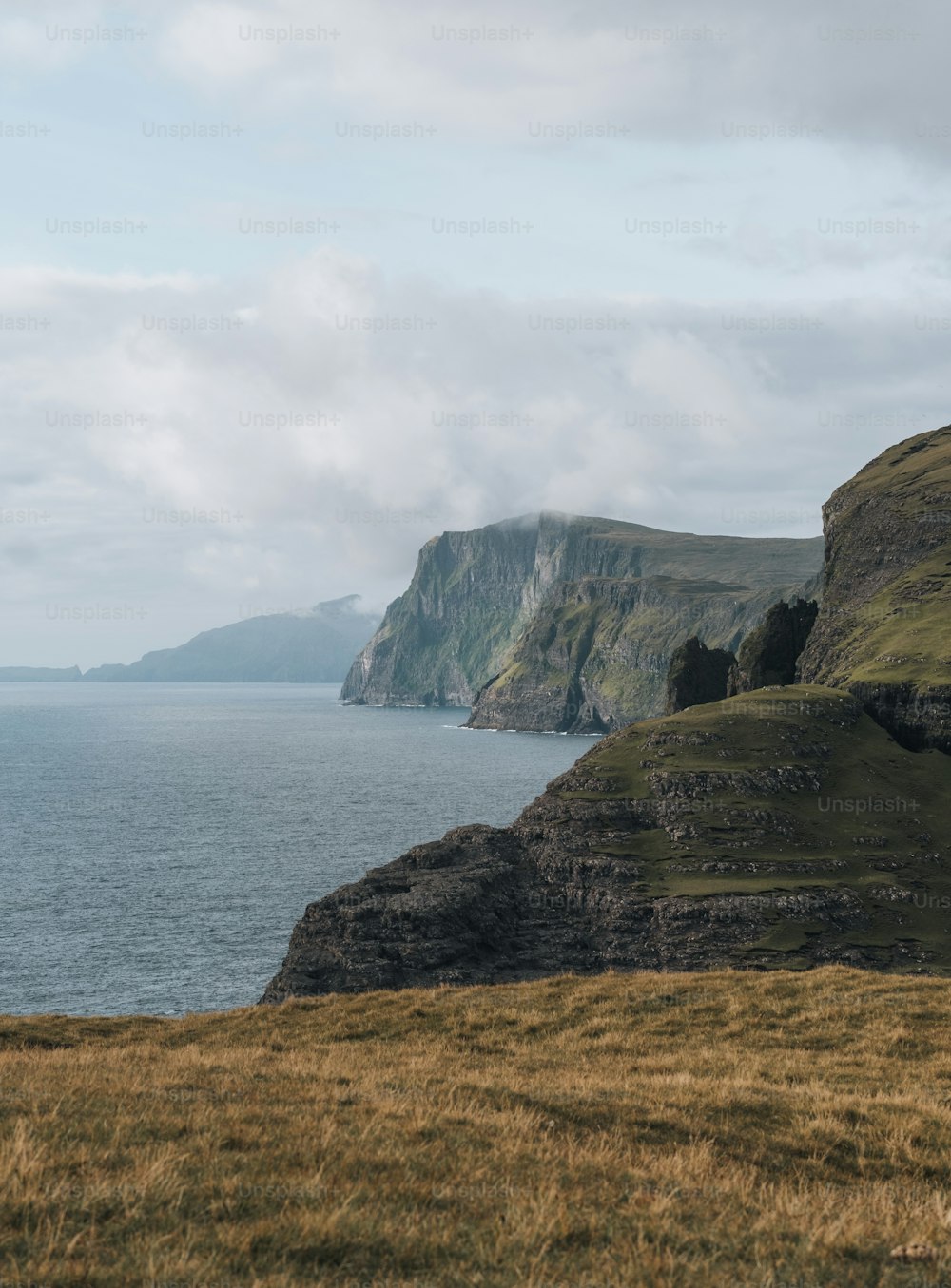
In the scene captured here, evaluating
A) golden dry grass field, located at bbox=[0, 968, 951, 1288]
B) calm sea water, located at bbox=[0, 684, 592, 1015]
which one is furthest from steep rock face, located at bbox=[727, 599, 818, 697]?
golden dry grass field, located at bbox=[0, 968, 951, 1288]

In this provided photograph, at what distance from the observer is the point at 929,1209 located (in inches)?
481

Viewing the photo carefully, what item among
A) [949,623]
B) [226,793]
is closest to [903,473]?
[949,623]

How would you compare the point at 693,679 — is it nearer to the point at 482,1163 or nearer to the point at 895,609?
the point at 895,609

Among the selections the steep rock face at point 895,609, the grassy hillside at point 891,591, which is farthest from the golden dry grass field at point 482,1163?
the grassy hillside at point 891,591

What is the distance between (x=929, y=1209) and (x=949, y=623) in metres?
156

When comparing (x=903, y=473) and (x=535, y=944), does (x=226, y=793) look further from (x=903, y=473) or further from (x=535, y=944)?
(x=903, y=473)

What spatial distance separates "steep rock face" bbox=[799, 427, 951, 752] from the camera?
440 feet

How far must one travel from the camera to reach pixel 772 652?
176250mm

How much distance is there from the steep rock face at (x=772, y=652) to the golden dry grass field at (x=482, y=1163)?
150 meters

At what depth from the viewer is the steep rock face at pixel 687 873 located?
80500 millimetres

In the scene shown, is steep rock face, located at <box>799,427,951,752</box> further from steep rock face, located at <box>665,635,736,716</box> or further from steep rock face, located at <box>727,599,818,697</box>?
steep rock face, located at <box>665,635,736,716</box>

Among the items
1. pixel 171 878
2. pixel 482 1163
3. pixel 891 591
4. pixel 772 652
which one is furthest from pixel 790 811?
pixel 482 1163

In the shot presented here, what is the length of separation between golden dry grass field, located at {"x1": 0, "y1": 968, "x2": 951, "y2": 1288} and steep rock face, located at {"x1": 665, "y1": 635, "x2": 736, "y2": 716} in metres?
153

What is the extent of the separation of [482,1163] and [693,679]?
6759 inches
